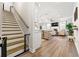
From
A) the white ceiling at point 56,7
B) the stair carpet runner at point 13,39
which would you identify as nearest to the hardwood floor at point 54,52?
the stair carpet runner at point 13,39

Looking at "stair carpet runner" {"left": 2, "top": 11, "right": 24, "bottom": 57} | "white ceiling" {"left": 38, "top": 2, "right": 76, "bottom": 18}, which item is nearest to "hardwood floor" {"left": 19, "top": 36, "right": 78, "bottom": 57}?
"stair carpet runner" {"left": 2, "top": 11, "right": 24, "bottom": 57}

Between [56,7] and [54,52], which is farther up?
[56,7]

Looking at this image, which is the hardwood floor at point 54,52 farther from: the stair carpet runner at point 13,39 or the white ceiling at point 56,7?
the white ceiling at point 56,7

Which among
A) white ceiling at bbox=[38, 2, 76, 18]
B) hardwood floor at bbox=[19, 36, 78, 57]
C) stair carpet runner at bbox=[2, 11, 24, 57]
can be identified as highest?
white ceiling at bbox=[38, 2, 76, 18]

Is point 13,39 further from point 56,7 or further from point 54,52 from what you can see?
point 56,7

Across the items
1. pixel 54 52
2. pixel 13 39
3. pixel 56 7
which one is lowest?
pixel 54 52

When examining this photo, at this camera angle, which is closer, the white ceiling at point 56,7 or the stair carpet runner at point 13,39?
the stair carpet runner at point 13,39

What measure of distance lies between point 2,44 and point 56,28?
A: 51.8 ft

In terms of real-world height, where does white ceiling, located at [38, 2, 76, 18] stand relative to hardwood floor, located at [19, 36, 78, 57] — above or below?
above

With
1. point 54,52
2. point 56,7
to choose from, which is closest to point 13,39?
point 54,52

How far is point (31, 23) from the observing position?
6.15m

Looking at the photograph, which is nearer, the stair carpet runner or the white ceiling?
the stair carpet runner

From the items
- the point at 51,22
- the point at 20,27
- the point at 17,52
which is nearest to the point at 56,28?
the point at 51,22

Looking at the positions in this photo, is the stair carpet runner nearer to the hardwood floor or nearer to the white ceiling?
the hardwood floor
